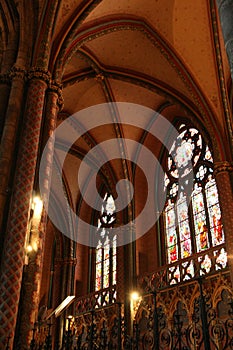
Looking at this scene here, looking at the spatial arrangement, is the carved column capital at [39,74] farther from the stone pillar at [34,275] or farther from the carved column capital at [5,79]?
the stone pillar at [34,275]

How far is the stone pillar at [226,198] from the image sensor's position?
9992 mm

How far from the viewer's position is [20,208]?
6508 millimetres

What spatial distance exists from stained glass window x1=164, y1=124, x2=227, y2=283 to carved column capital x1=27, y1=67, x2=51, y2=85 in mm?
6099

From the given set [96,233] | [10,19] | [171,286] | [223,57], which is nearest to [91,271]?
[96,233]

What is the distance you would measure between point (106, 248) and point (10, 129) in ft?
31.7

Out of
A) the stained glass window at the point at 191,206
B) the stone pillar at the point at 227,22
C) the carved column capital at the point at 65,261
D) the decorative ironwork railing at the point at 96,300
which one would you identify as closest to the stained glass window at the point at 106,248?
the decorative ironwork railing at the point at 96,300

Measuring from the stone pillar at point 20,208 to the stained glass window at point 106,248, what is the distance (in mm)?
8911

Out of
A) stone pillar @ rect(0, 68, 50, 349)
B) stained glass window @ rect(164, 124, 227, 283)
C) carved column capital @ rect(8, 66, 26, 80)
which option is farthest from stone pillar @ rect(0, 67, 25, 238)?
stained glass window @ rect(164, 124, 227, 283)

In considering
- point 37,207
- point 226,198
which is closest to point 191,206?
point 226,198

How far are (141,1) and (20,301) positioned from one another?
8347 mm

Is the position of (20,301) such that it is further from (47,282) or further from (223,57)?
(47,282)

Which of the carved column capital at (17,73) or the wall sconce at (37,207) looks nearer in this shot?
the wall sconce at (37,207)

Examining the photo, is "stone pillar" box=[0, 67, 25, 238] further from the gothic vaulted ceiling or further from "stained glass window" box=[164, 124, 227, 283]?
"stained glass window" box=[164, 124, 227, 283]

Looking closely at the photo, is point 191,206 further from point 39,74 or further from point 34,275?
point 34,275
